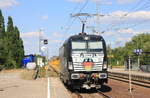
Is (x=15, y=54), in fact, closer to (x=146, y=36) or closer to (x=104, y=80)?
(x=104, y=80)

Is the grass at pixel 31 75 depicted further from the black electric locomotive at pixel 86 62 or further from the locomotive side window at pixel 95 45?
the locomotive side window at pixel 95 45

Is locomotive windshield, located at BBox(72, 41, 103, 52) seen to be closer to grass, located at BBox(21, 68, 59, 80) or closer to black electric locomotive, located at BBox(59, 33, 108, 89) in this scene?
black electric locomotive, located at BBox(59, 33, 108, 89)

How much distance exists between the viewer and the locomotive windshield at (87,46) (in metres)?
23.1

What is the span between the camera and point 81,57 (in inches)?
893

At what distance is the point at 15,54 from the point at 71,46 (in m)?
50.7

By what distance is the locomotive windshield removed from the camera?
23078 mm

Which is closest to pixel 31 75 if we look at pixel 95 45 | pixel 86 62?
pixel 95 45

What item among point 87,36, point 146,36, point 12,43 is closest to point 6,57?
point 12,43

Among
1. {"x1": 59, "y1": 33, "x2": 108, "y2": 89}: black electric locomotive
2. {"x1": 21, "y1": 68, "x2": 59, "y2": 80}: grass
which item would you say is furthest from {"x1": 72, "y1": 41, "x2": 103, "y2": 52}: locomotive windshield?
{"x1": 21, "y1": 68, "x2": 59, "y2": 80}: grass

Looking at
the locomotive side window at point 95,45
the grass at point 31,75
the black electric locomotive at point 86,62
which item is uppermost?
the locomotive side window at point 95,45

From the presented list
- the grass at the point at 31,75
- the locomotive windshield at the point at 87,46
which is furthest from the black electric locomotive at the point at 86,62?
the grass at the point at 31,75

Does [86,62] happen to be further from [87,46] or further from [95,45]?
[95,45]

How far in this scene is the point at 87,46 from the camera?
2323 cm

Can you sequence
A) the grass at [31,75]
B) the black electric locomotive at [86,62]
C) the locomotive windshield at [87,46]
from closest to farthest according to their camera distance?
the black electric locomotive at [86,62], the locomotive windshield at [87,46], the grass at [31,75]
